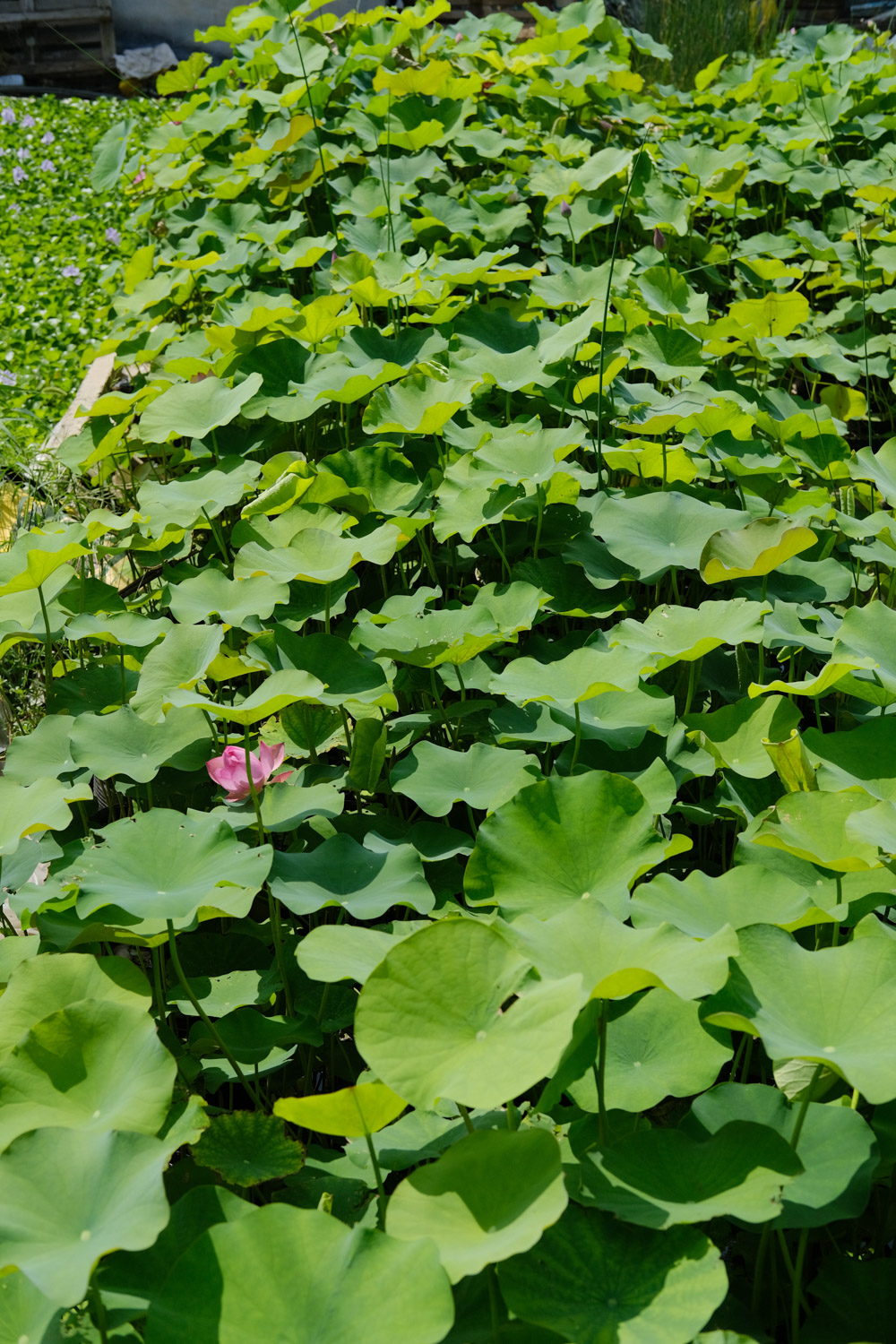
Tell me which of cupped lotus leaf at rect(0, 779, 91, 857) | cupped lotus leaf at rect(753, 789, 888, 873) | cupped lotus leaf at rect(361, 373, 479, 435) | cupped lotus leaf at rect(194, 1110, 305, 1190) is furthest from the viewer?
cupped lotus leaf at rect(361, 373, 479, 435)

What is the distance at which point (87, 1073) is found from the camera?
0.81 metres

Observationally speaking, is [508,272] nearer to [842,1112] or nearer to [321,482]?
[321,482]

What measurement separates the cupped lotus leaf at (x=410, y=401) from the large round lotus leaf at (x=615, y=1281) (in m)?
1.18

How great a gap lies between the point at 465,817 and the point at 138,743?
0.40 meters

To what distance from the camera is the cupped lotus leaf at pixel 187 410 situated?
179 centimetres

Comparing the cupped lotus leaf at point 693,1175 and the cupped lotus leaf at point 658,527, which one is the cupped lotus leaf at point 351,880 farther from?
the cupped lotus leaf at point 658,527

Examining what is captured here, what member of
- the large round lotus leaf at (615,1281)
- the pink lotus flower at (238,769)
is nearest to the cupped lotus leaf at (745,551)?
the pink lotus flower at (238,769)

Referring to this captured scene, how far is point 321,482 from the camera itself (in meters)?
→ 1.61

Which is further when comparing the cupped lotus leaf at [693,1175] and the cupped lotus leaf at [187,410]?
the cupped lotus leaf at [187,410]

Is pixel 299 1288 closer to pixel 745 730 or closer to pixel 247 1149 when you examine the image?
pixel 247 1149

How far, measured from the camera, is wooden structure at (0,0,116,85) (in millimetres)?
8344

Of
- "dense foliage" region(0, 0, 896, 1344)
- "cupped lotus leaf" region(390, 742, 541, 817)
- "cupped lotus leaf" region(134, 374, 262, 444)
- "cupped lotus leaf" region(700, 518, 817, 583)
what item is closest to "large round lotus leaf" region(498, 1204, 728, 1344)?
"dense foliage" region(0, 0, 896, 1344)

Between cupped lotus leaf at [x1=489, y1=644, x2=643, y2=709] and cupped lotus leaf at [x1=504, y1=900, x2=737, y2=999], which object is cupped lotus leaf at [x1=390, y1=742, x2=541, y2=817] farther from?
cupped lotus leaf at [x1=504, y1=900, x2=737, y2=999]

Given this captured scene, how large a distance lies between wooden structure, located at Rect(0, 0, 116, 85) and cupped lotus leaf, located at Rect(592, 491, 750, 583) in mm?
8553
